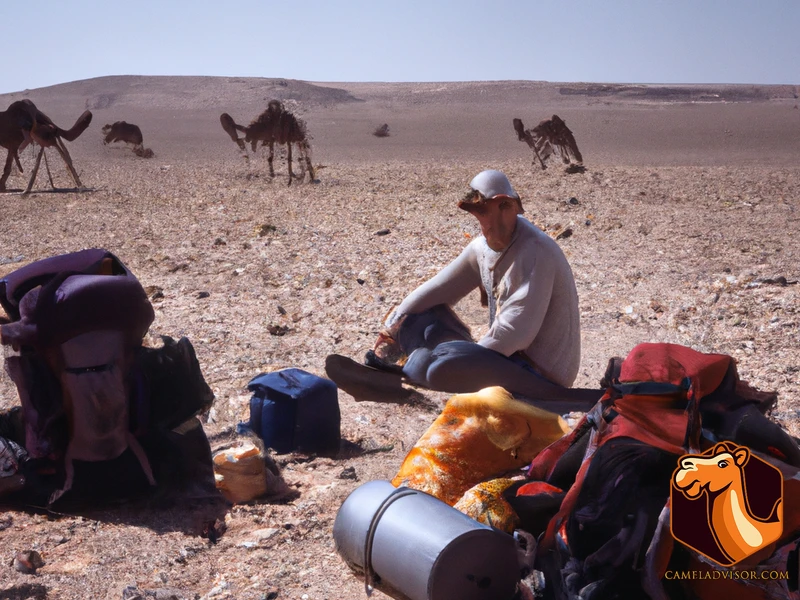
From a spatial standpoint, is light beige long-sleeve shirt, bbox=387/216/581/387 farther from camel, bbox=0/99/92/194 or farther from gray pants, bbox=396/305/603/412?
camel, bbox=0/99/92/194

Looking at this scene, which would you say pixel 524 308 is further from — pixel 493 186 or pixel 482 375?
pixel 493 186

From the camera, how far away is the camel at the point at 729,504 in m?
2.04

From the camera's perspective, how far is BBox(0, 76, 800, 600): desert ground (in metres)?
3.15

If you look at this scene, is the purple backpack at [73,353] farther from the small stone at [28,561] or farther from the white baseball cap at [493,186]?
the white baseball cap at [493,186]

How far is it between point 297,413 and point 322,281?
11.8ft

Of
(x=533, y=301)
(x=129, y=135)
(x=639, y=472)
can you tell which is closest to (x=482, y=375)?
(x=533, y=301)

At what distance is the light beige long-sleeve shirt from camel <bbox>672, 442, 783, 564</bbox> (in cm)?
180

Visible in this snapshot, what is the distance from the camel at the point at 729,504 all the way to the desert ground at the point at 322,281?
4.06 feet

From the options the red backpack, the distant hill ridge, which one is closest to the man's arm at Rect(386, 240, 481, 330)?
the red backpack

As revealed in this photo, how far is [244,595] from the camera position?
2.82 metres

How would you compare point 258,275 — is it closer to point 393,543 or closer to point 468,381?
point 468,381

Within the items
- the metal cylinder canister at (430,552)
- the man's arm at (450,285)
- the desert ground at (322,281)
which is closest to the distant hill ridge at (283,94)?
the desert ground at (322,281)

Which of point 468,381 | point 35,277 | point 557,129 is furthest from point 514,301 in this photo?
point 557,129

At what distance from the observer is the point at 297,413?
13.1ft
